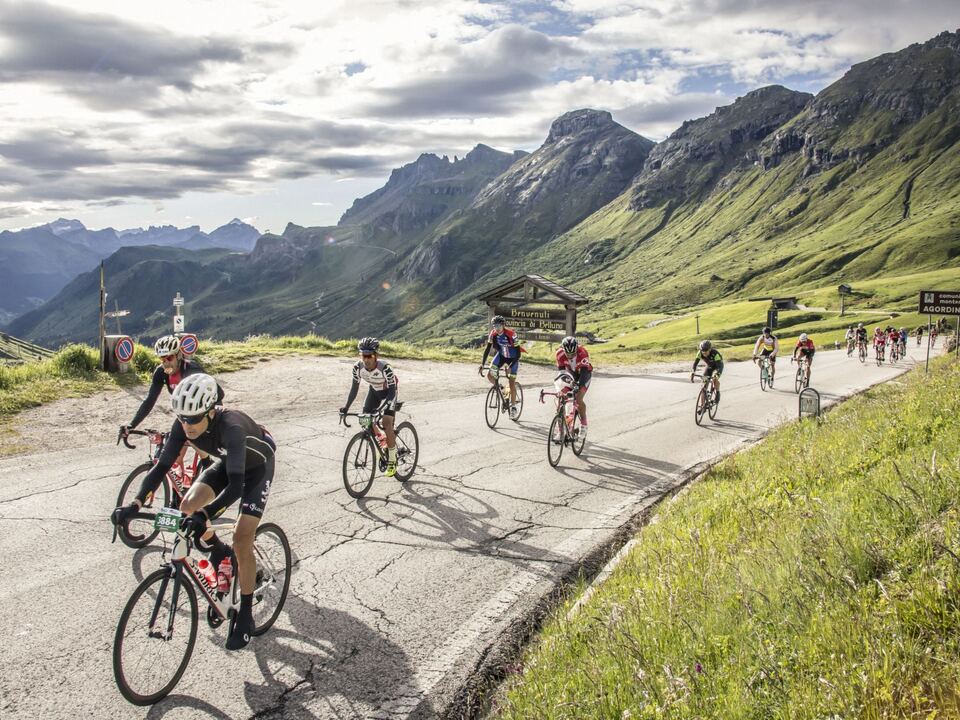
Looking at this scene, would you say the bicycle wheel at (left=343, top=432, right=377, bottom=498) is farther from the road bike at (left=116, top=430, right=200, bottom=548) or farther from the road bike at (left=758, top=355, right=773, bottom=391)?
the road bike at (left=758, top=355, right=773, bottom=391)

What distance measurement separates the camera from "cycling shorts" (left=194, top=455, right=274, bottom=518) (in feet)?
17.9

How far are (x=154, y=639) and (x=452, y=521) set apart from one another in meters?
4.25

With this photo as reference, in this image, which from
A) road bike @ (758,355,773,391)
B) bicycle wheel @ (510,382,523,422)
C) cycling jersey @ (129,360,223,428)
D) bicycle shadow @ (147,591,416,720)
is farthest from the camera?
road bike @ (758,355,773,391)

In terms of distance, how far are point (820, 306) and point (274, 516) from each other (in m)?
123

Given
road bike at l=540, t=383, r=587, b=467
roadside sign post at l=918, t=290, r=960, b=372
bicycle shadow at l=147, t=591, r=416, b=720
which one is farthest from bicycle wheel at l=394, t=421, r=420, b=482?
roadside sign post at l=918, t=290, r=960, b=372

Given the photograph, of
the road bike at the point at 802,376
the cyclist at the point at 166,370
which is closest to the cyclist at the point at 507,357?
the cyclist at the point at 166,370

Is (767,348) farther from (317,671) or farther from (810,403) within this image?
(317,671)

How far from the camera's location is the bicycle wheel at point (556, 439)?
11.6 meters

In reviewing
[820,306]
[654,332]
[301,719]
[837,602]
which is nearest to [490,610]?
[301,719]

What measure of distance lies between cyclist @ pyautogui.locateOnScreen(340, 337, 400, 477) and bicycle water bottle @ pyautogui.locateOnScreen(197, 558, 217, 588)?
179 inches

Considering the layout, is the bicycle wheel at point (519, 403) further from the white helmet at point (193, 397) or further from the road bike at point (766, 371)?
the road bike at point (766, 371)

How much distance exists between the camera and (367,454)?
32.0 ft

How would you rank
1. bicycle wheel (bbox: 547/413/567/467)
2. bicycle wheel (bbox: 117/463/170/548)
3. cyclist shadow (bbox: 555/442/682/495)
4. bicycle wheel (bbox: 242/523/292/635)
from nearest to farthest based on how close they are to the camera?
1. bicycle wheel (bbox: 242/523/292/635)
2. bicycle wheel (bbox: 117/463/170/548)
3. cyclist shadow (bbox: 555/442/682/495)
4. bicycle wheel (bbox: 547/413/567/467)

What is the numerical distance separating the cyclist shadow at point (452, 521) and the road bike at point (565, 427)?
2072 mm
